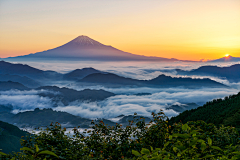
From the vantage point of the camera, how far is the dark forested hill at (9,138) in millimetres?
156750

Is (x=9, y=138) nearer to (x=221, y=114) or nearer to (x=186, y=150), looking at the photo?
(x=221, y=114)

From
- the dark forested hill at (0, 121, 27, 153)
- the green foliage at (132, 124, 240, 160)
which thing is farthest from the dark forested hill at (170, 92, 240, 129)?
the dark forested hill at (0, 121, 27, 153)

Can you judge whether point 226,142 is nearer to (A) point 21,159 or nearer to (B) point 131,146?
(B) point 131,146

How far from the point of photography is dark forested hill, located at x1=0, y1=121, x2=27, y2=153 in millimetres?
156750

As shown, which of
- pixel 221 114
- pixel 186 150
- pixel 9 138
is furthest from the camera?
pixel 9 138

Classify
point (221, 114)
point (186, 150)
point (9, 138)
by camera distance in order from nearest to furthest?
point (186, 150) → point (221, 114) → point (9, 138)

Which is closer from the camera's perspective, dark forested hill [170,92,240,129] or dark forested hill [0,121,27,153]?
dark forested hill [170,92,240,129]

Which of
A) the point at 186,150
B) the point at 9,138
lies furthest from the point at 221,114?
the point at 9,138

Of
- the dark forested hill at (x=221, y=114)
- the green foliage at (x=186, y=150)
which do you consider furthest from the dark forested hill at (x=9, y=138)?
the green foliage at (x=186, y=150)

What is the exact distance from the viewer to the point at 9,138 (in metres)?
174

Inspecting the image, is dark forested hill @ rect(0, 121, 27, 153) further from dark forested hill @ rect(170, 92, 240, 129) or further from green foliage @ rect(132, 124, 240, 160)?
green foliage @ rect(132, 124, 240, 160)

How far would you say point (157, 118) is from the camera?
13.2m

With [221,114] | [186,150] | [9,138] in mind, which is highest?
[186,150]

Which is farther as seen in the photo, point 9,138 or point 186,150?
point 9,138
